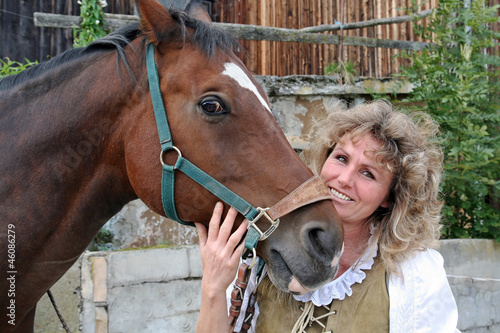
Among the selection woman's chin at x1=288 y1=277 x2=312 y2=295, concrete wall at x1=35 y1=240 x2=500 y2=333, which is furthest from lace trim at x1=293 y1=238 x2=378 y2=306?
concrete wall at x1=35 y1=240 x2=500 y2=333

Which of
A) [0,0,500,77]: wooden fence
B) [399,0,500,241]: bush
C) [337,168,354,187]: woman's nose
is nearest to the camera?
[337,168,354,187]: woman's nose

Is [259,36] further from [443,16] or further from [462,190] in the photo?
[462,190]

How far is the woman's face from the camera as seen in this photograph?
1.58 metres

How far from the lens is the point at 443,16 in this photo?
3748 millimetres

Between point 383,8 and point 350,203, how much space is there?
536 cm

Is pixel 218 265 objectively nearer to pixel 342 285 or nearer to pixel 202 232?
pixel 202 232

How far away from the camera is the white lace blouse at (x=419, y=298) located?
136 cm

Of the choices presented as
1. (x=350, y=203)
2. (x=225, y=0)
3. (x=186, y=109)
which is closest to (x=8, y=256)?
(x=186, y=109)

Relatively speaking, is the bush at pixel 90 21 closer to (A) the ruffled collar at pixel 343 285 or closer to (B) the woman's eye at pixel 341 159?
(B) the woman's eye at pixel 341 159

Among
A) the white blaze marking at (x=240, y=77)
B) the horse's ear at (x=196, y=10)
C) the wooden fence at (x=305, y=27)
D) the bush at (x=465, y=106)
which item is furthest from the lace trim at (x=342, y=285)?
the wooden fence at (x=305, y=27)

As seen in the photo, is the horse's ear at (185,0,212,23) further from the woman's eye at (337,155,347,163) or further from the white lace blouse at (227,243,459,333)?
the white lace blouse at (227,243,459,333)

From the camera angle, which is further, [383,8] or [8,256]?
[383,8]

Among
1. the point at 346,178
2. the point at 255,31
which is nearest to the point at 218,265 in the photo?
the point at 346,178

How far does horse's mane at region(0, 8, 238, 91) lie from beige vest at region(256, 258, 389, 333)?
38.0 inches
